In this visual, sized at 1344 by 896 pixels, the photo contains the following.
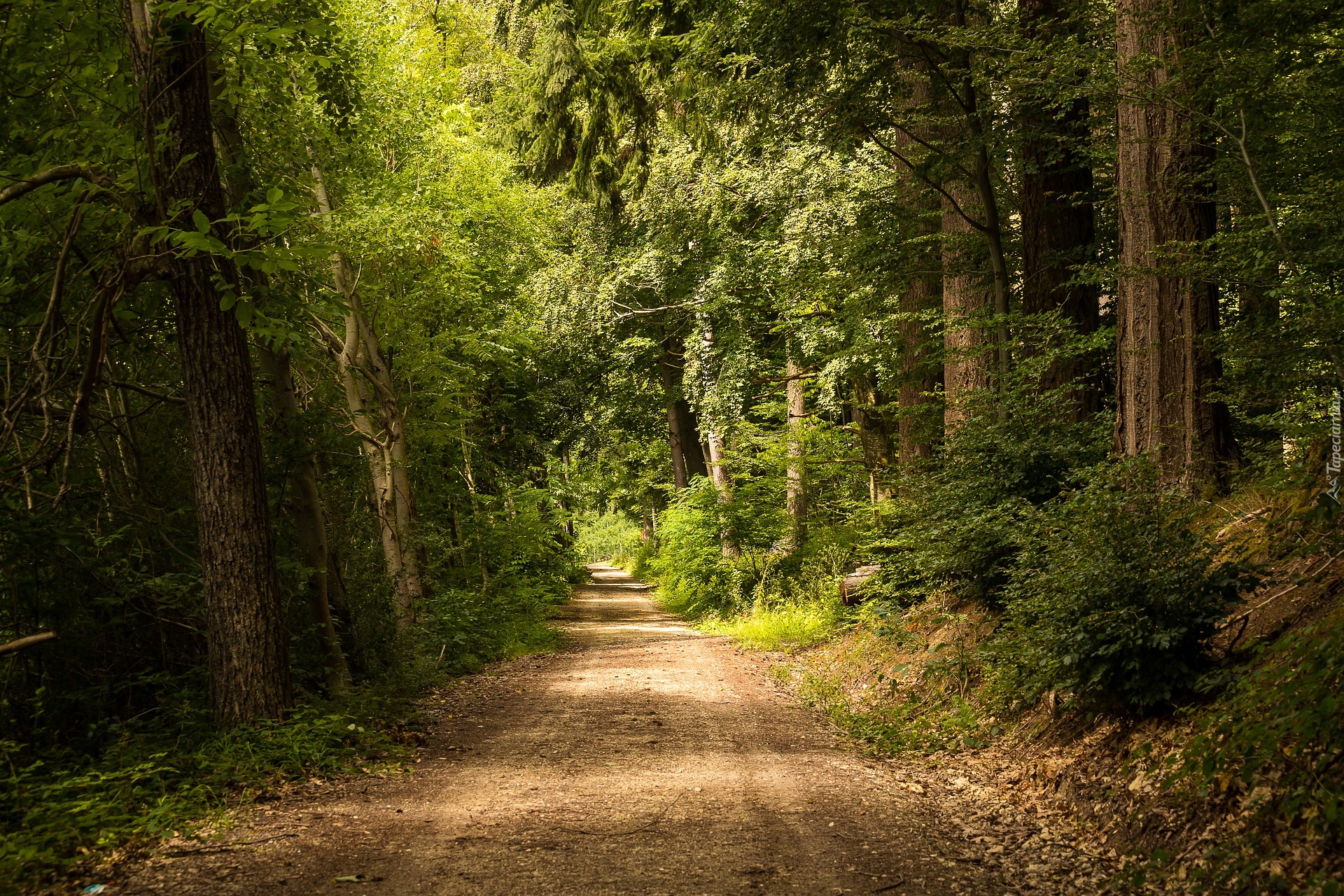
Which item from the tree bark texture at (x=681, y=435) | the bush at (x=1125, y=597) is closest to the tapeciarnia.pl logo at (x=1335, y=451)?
the bush at (x=1125, y=597)

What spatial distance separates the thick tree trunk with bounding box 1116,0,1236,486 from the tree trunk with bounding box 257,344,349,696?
7.52 metres

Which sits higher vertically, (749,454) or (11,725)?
(749,454)

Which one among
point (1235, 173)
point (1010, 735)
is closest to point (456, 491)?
point (1010, 735)

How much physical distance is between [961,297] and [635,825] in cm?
861

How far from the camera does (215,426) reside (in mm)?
7512

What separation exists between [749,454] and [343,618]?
12.5 metres

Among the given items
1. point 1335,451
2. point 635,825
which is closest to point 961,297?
point 1335,451

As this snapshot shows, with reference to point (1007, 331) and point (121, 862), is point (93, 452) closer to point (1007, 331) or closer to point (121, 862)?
point (121, 862)

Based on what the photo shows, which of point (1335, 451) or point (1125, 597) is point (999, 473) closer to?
point (1125, 597)

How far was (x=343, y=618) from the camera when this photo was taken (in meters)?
10.3

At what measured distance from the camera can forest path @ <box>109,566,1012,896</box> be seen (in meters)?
4.82

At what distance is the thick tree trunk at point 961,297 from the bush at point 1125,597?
4512mm

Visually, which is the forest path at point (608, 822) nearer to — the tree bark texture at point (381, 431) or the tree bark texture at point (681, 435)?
the tree bark texture at point (381, 431)

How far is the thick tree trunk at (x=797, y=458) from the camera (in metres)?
19.7
